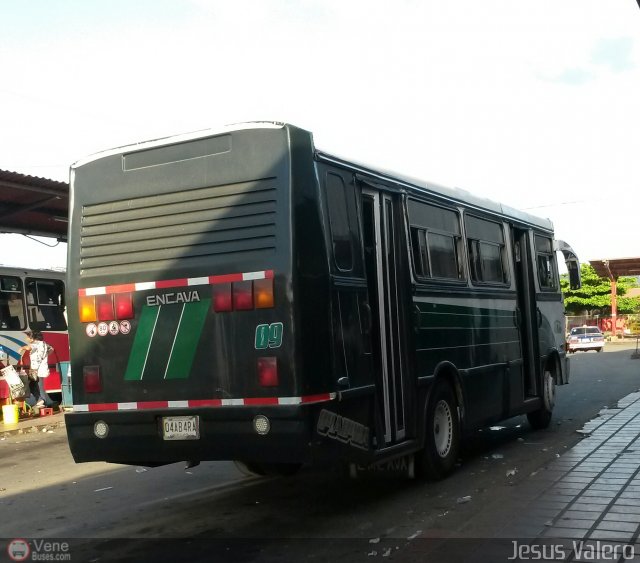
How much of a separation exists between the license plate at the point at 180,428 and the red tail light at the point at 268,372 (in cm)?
66

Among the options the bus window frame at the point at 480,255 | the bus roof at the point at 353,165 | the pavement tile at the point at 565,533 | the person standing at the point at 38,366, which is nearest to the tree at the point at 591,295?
the person standing at the point at 38,366

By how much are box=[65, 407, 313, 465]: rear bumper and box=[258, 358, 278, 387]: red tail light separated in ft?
0.66

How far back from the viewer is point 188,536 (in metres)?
6.68

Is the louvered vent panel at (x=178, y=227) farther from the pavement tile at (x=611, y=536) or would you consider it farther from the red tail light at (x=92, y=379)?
the pavement tile at (x=611, y=536)

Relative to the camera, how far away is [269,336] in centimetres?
632

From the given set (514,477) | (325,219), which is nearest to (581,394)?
(514,477)

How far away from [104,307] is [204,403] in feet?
4.21

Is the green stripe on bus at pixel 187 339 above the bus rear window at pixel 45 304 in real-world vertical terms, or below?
below

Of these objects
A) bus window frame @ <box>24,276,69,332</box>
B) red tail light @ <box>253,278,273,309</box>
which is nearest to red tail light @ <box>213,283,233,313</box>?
red tail light @ <box>253,278,273,309</box>

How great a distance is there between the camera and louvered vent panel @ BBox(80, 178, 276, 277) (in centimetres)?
652

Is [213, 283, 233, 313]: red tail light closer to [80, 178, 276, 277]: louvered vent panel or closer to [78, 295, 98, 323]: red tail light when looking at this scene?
[80, 178, 276, 277]: louvered vent panel

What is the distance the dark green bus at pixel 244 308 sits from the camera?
6.33 m

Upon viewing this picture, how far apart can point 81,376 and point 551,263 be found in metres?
8.55

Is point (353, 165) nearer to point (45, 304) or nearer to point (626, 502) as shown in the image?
point (626, 502)
